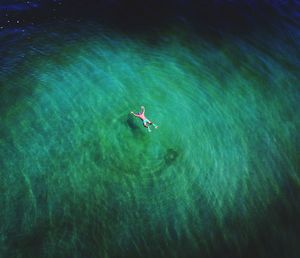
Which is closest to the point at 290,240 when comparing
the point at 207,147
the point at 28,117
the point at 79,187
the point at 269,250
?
the point at 269,250

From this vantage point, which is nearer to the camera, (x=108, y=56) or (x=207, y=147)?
(x=207, y=147)

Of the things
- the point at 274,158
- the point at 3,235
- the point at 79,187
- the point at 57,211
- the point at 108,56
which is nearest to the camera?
the point at 3,235

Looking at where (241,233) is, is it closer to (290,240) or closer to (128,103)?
(290,240)

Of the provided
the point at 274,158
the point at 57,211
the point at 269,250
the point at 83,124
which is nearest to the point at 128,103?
the point at 83,124

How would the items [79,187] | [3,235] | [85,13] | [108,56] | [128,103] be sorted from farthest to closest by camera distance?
[85,13] < [108,56] < [128,103] < [79,187] < [3,235]

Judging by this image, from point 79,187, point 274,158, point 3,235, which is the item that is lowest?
point 3,235

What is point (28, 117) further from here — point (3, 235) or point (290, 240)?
point (290, 240)

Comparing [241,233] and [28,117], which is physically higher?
[241,233]
